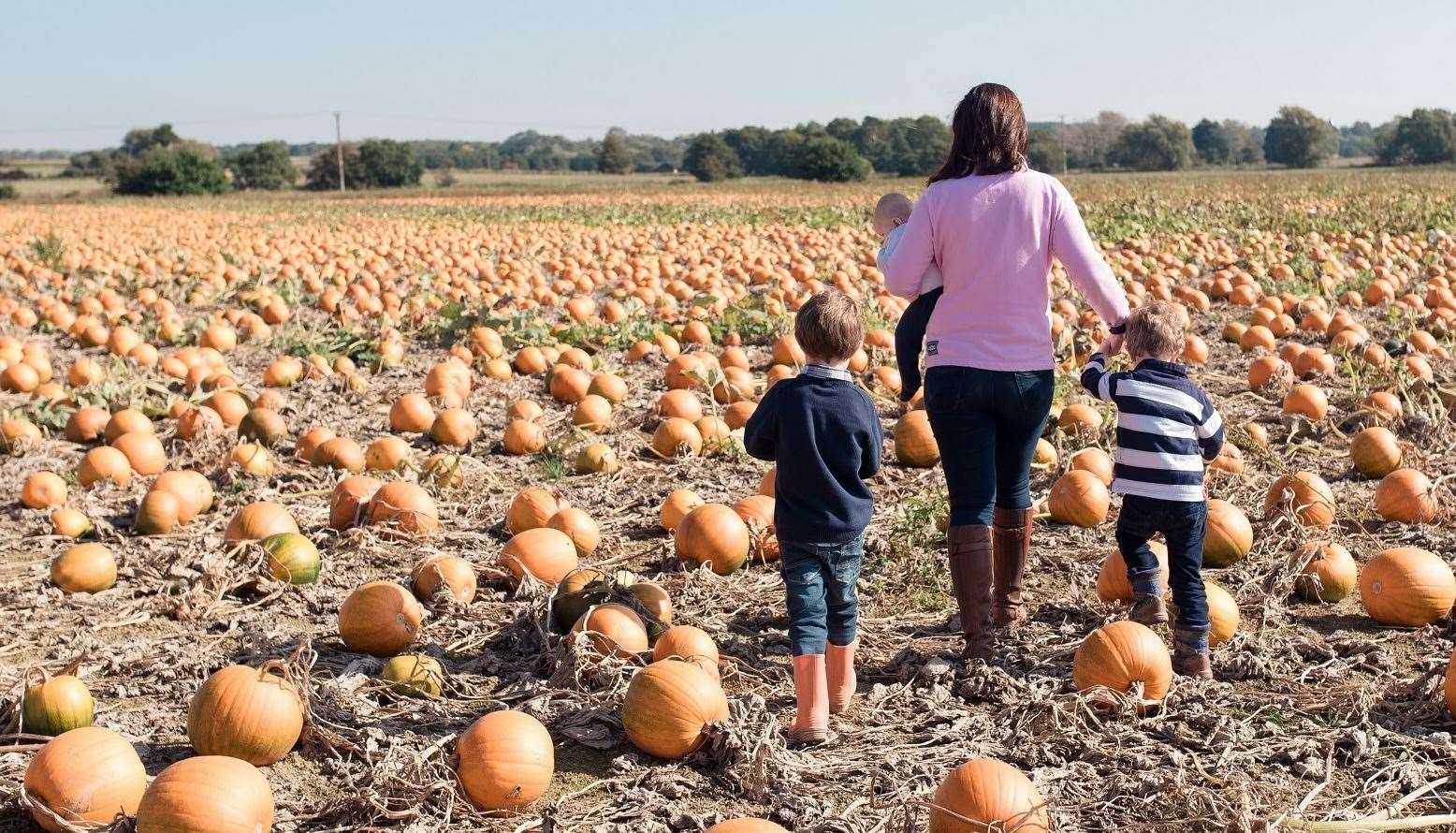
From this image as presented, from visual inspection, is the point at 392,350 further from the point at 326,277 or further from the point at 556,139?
the point at 556,139

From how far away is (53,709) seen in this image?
4043mm

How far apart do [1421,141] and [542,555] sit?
93628 mm

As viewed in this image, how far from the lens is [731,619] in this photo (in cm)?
521

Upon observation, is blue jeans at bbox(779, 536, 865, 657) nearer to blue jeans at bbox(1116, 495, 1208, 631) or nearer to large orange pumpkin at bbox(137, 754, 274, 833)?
blue jeans at bbox(1116, 495, 1208, 631)

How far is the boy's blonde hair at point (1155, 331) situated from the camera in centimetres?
444

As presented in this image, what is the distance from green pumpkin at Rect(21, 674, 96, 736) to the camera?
4.02 m

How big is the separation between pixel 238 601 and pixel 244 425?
9.84 feet

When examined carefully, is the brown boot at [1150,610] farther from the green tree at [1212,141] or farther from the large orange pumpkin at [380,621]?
the green tree at [1212,141]

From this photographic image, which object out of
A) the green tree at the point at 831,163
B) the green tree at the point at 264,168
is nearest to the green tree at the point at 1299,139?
the green tree at the point at 831,163

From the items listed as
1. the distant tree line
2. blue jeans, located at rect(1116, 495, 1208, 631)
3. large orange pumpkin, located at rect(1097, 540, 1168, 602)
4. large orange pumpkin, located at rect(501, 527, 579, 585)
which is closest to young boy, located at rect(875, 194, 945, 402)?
blue jeans, located at rect(1116, 495, 1208, 631)

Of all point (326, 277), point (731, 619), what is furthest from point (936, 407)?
point (326, 277)

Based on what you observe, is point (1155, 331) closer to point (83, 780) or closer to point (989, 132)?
point (989, 132)

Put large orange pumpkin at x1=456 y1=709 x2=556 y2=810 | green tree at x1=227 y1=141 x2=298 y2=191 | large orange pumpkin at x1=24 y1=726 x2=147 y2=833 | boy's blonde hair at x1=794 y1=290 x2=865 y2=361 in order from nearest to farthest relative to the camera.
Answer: large orange pumpkin at x1=24 y1=726 x2=147 y2=833 < large orange pumpkin at x1=456 y1=709 x2=556 y2=810 < boy's blonde hair at x1=794 y1=290 x2=865 y2=361 < green tree at x1=227 y1=141 x2=298 y2=191

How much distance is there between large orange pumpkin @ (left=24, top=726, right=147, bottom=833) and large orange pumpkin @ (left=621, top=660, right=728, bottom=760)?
4.67 ft
